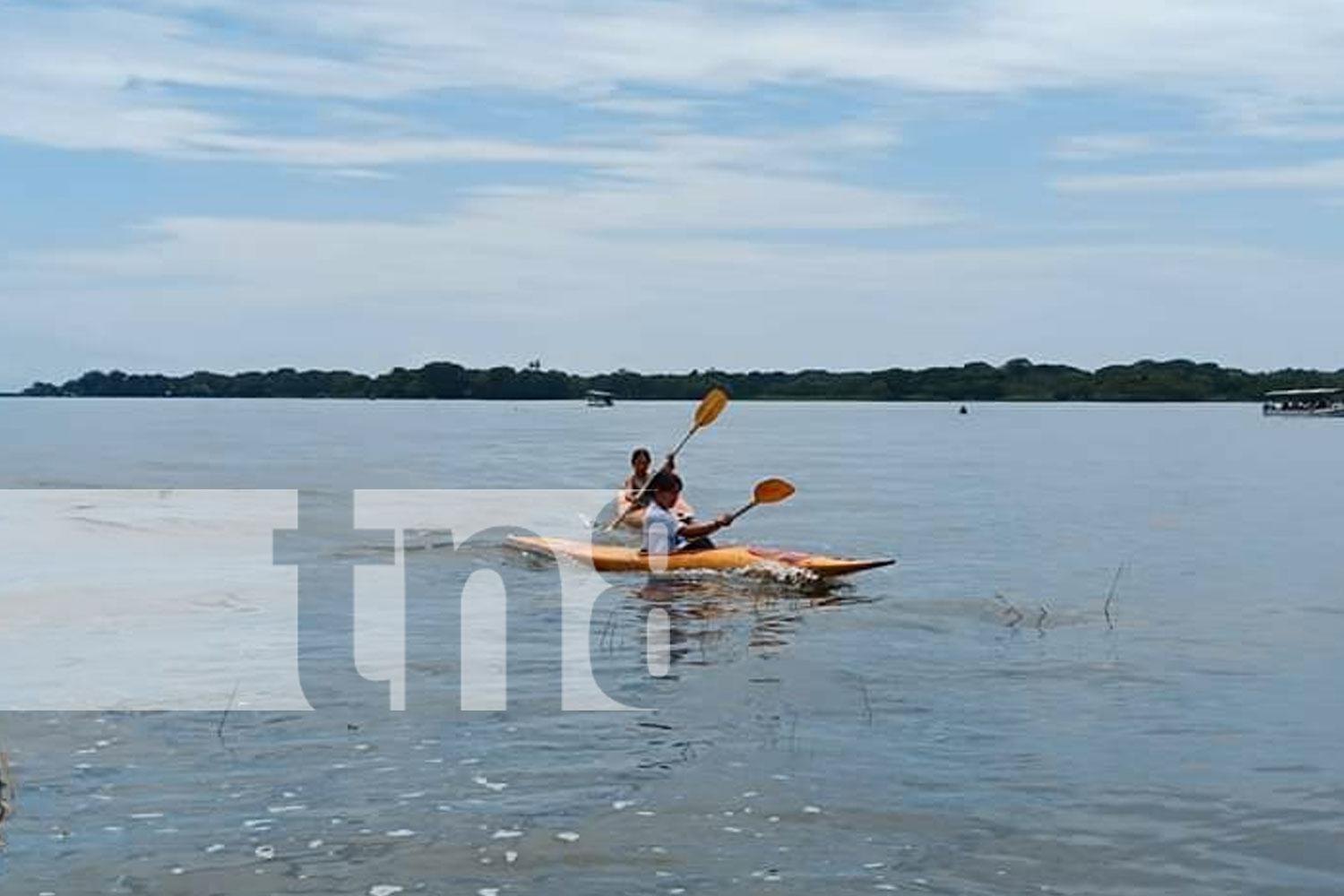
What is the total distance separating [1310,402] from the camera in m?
106

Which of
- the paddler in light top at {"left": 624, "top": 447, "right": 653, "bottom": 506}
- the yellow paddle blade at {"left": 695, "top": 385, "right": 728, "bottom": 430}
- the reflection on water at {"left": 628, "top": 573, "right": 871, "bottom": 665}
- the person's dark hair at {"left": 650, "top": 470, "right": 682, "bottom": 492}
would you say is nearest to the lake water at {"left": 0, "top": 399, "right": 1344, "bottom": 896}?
the reflection on water at {"left": 628, "top": 573, "right": 871, "bottom": 665}

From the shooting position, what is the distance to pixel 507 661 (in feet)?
48.9

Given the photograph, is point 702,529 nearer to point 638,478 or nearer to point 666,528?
point 666,528

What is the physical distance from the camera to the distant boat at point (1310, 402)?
103 metres

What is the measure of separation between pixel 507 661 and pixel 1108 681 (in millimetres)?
5094

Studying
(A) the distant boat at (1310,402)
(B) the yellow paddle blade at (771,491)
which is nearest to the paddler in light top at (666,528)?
(B) the yellow paddle blade at (771,491)

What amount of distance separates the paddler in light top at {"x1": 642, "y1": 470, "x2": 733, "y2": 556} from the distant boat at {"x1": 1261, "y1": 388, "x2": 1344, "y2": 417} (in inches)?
3505

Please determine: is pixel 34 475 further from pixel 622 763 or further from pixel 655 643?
pixel 622 763

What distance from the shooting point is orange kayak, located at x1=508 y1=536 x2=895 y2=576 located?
64.3 ft

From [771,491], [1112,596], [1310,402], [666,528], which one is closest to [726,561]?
[666,528]

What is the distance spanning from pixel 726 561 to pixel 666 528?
85 centimetres

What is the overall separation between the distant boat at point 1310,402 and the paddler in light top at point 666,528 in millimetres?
89029

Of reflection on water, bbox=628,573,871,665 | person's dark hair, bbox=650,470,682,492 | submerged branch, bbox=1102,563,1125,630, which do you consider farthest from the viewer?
person's dark hair, bbox=650,470,682,492

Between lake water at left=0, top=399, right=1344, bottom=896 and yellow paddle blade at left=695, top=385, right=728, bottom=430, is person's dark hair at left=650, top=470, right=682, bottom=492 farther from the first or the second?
yellow paddle blade at left=695, top=385, right=728, bottom=430
